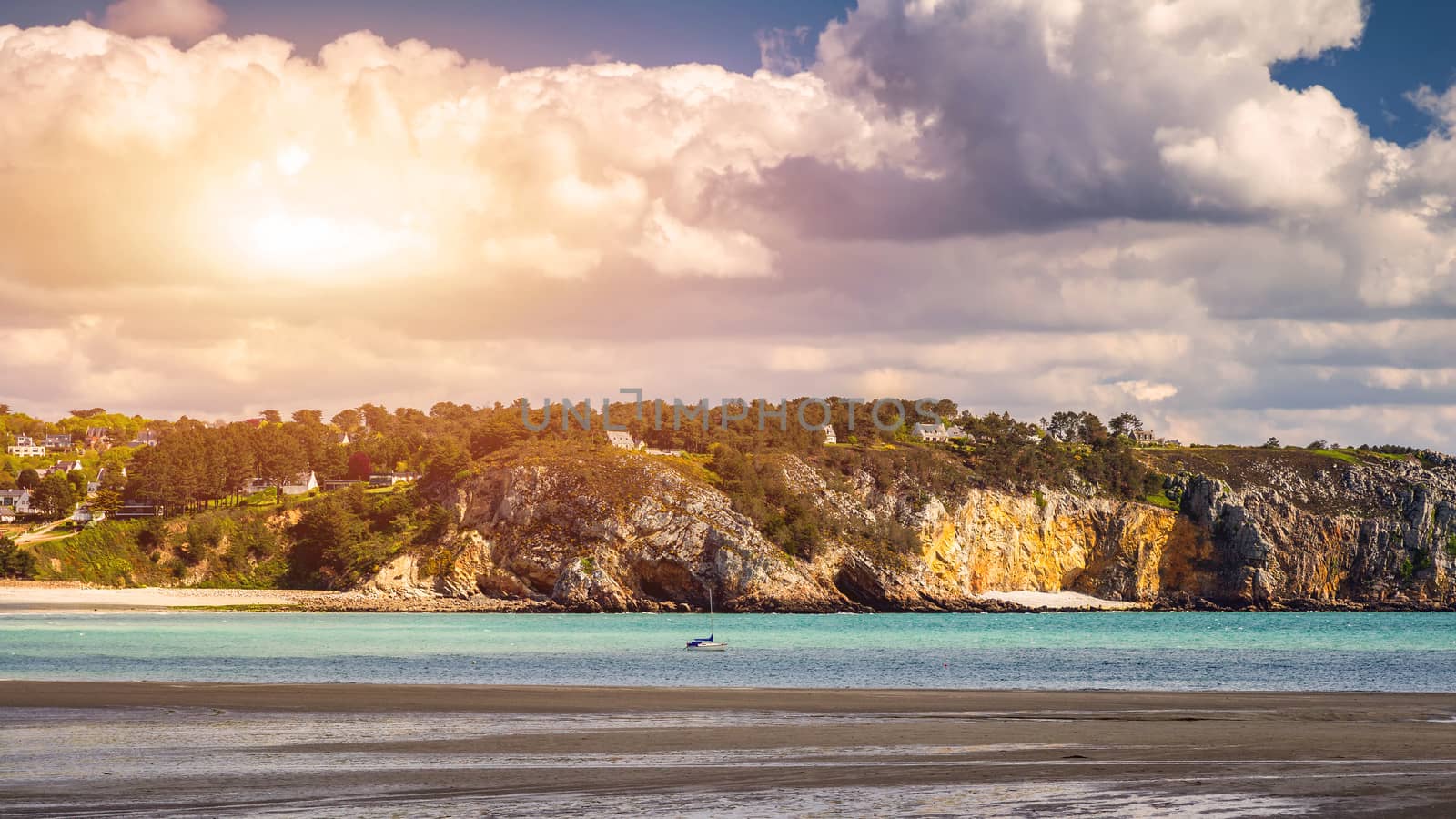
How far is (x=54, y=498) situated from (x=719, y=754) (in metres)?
191

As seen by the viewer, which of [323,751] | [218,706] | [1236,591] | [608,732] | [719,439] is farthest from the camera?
[719,439]

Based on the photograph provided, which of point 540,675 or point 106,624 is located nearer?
point 540,675

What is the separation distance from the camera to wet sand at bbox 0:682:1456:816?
21719 mm

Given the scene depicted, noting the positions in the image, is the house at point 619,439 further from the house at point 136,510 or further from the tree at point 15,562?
the tree at point 15,562

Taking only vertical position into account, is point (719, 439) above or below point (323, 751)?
above

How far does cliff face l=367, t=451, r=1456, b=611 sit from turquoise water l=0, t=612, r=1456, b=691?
1014 inches

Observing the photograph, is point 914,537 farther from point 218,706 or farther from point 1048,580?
point 218,706

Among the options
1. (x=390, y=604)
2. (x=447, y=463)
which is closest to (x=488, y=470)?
(x=447, y=463)

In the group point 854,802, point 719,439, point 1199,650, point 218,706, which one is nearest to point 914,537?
point 719,439

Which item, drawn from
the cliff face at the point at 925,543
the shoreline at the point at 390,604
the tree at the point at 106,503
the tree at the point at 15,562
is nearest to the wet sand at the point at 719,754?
the shoreline at the point at 390,604

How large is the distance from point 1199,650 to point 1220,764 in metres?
54.0

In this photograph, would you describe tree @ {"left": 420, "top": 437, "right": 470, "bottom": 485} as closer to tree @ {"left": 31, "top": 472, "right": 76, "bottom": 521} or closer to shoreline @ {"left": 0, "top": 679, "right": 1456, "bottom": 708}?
tree @ {"left": 31, "top": 472, "right": 76, "bottom": 521}

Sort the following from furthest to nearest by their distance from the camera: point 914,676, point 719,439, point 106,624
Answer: point 719,439
point 106,624
point 914,676

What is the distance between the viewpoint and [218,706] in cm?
3950
